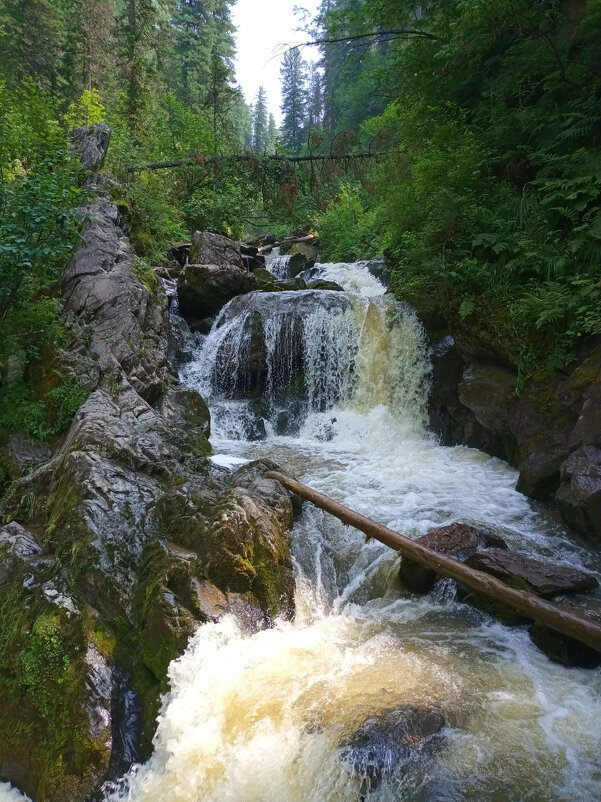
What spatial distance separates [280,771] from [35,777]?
64.0 inches

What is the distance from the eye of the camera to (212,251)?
14.6 meters

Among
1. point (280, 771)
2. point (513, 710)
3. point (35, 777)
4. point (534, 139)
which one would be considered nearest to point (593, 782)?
point (513, 710)

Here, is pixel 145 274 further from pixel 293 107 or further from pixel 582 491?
pixel 293 107

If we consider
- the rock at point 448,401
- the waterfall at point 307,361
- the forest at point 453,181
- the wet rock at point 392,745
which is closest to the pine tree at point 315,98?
the forest at point 453,181

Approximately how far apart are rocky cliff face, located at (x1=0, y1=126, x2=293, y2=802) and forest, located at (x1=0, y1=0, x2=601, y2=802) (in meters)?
0.02

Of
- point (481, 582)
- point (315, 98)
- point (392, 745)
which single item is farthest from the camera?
point (315, 98)

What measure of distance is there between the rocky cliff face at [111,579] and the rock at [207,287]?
648 centimetres

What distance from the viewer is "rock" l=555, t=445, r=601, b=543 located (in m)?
5.43

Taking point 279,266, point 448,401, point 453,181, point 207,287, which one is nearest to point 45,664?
point 448,401

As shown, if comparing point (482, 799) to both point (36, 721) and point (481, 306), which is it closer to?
point (36, 721)

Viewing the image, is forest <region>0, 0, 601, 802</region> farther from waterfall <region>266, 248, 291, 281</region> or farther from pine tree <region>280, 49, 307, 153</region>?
pine tree <region>280, 49, 307, 153</region>

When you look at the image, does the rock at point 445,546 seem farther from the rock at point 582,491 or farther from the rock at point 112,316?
the rock at point 112,316

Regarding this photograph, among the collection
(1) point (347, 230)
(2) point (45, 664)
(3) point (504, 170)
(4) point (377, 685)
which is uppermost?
(1) point (347, 230)

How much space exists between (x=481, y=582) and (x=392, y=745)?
1.57m
